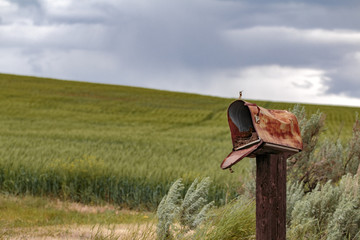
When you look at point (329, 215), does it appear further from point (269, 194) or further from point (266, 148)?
point (266, 148)

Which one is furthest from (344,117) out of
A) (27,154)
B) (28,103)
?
(27,154)

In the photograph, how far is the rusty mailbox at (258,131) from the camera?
11.0 ft

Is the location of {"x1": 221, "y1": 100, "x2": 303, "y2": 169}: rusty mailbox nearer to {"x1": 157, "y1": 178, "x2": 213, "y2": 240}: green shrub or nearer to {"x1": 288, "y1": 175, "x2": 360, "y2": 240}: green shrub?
{"x1": 157, "y1": 178, "x2": 213, "y2": 240}: green shrub

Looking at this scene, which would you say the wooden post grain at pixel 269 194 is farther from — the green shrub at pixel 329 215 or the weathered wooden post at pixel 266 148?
the green shrub at pixel 329 215

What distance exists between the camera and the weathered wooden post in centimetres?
339

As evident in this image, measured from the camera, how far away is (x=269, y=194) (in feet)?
12.3

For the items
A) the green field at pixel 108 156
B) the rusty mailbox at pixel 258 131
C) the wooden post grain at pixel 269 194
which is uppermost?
the rusty mailbox at pixel 258 131

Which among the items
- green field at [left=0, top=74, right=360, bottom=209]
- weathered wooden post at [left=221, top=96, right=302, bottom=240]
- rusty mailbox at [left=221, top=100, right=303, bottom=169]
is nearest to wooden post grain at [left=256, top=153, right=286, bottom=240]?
weathered wooden post at [left=221, top=96, right=302, bottom=240]

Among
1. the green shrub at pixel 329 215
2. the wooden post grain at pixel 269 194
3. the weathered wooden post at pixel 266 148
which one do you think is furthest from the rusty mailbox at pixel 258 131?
the green shrub at pixel 329 215

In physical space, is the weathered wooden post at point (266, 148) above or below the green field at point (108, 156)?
above

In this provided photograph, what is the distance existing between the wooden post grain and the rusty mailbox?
0.14 meters

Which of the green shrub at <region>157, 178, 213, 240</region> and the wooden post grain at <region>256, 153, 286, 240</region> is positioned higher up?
the wooden post grain at <region>256, 153, 286, 240</region>

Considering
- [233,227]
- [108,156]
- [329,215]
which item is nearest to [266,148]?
[233,227]

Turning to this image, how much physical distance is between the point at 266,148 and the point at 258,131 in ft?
0.55
